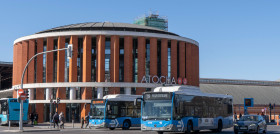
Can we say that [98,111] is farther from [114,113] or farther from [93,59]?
[93,59]

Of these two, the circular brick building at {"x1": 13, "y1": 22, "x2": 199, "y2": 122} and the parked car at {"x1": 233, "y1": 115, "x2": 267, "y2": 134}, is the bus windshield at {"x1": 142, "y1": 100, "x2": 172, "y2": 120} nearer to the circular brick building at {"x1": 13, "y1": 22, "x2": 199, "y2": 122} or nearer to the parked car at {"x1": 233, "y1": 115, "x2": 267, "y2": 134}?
the parked car at {"x1": 233, "y1": 115, "x2": 267, "y2": 134}

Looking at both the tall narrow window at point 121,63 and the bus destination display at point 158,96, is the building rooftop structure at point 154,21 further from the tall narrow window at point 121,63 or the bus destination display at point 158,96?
the bus destination display at point 158,96

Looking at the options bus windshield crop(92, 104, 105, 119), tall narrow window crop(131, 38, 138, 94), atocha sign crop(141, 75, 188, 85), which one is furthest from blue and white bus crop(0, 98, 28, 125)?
atocha sign crop(141, 75, 188, 85)

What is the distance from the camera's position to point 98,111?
35344 mm

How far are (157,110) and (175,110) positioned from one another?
1.14 metres

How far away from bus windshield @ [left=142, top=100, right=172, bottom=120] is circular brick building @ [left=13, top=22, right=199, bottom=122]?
29.0 metres

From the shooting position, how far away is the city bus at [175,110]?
990 inches

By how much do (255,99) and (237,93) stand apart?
426 centimetres

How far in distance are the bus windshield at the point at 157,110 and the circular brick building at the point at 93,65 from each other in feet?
95.2

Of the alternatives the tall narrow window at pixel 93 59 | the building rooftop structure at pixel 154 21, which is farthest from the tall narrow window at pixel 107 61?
the building rooftop structure at pixel 154 21

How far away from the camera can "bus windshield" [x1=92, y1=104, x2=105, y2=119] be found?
35125mm

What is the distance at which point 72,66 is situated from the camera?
55375 millimetres

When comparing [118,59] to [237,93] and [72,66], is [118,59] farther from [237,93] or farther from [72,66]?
[237,93]

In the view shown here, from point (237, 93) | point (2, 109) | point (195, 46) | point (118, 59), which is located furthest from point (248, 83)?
point (2, 109)
